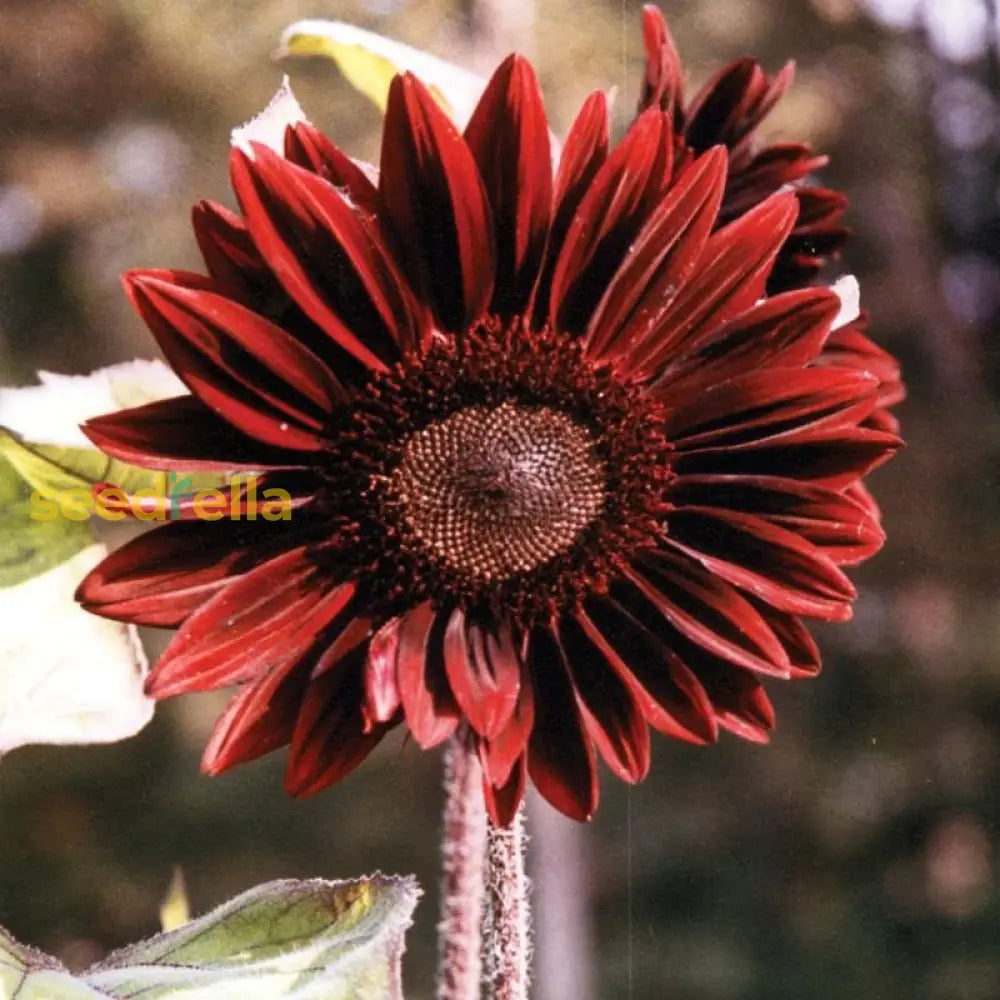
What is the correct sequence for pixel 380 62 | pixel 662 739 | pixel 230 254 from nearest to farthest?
1. pixel 230 254
2. pixel 380 62
3. pixel 662 739

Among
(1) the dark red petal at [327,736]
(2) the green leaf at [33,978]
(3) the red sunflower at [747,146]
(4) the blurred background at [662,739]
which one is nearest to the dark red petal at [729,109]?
(3) the red sunflower at [747,146]

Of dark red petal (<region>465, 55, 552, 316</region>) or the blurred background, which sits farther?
the blurred background

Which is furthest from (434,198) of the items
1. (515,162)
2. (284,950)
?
(284,950)

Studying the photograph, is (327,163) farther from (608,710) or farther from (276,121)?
(608,710)

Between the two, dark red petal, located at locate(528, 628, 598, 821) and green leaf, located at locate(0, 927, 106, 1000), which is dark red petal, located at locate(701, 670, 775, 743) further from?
green leaf, located at locate(0, 927, 106, 1000)

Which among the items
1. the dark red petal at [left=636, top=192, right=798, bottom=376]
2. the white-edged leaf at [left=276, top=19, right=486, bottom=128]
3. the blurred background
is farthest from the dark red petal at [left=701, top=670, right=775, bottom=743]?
the blurred background

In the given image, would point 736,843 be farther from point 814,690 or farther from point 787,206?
point 787,206

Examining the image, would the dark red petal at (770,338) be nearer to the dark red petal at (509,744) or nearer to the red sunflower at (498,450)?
the red sunflower at (498,450)
